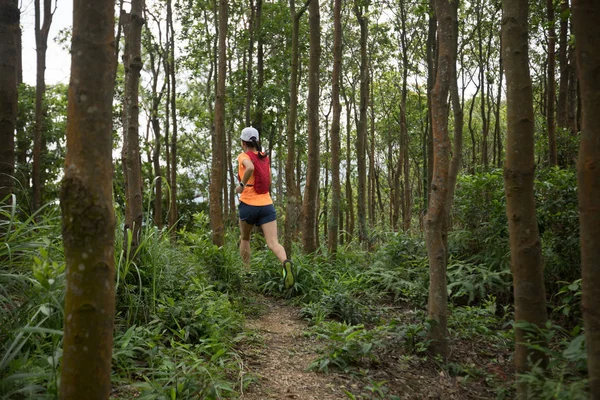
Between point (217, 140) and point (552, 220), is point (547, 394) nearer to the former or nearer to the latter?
point (552, 220)

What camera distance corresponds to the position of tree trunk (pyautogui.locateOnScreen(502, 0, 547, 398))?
8.66 ft

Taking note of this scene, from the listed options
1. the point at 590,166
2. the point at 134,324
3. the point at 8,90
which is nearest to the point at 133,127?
the point at 8,90

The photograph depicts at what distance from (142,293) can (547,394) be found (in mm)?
2981

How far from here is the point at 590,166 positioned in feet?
6.07

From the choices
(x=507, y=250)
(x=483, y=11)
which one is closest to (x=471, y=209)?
(x=507, y=250)

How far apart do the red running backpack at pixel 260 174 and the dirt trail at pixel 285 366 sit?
1876mm

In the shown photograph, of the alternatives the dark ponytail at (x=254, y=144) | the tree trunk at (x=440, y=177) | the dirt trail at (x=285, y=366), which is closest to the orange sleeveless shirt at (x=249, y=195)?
the dark ponytail at (x=254, y=144)

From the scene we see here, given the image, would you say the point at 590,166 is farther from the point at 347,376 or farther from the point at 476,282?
the point at 476,282

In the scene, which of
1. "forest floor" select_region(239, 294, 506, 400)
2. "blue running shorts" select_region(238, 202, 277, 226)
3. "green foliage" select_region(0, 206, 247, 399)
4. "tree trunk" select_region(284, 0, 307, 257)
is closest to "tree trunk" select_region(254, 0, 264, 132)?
"tree trunk" select_region(284, 0, 307, 257)

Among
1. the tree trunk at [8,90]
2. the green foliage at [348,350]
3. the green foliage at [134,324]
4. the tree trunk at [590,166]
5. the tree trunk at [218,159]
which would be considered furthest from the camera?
Answer: the tree trunk at [218,159]

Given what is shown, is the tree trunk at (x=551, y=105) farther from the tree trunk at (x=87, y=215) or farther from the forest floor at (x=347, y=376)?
the tree trunk at (x=87, y=215)

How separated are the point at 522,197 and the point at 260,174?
4053 mm

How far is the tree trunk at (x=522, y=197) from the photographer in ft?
8.66

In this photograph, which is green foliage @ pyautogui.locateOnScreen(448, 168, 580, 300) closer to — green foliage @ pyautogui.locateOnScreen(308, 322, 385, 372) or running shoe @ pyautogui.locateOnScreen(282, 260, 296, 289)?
green foliage @ pyautogui.locateOnScreen(308, 322, 385, 372)
